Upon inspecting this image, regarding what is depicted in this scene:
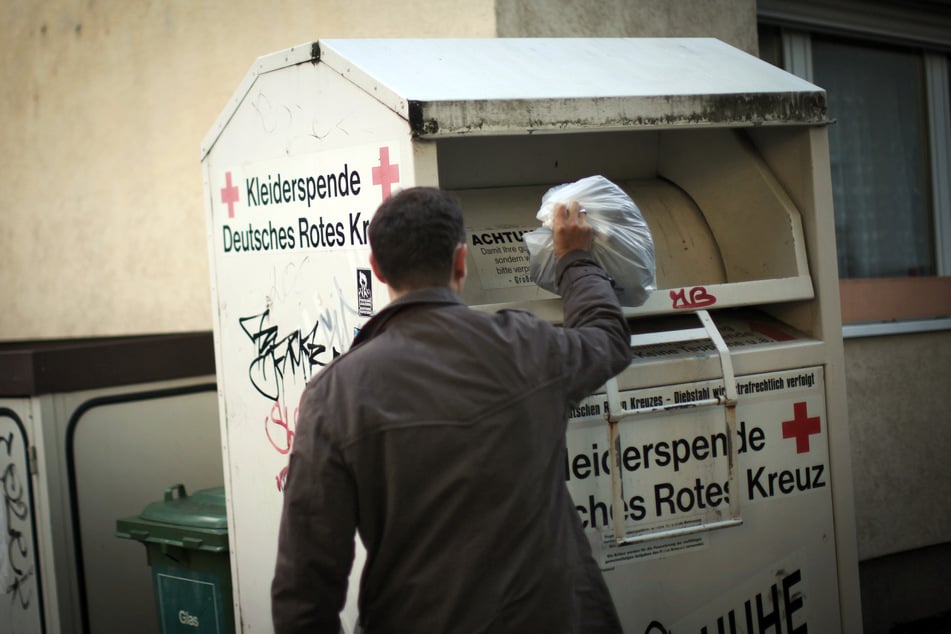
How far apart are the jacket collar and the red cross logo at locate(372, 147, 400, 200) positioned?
0.57 meters

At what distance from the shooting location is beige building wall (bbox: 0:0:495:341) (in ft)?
17.5

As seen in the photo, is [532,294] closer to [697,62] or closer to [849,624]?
[697,62]

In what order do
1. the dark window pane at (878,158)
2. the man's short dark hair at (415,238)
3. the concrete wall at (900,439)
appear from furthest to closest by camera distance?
the dark window pane at (878,158)
the concrete wall at (900,439)
the man's short dark hair at (415,238)

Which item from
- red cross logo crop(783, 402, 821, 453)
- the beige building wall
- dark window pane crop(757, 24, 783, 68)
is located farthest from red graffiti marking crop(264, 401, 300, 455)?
dark window pane crop(757, 24, 783, 68)

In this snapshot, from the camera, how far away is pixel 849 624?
3.06 m

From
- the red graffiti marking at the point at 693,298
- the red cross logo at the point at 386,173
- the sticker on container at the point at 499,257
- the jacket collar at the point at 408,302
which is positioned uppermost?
the red cross logo at the point at 386,173

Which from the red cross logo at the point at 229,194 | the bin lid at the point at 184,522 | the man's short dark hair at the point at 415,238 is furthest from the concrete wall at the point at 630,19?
the man's short dark hair at the point at 415,238

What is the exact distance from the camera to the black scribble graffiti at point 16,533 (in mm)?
3990

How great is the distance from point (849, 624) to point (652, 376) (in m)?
1.03

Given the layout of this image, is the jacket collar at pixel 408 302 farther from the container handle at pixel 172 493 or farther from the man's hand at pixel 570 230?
the container handle at pixel 172 493

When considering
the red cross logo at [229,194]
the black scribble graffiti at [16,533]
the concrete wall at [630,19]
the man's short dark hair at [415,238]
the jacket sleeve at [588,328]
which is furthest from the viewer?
the concrete wall at [630,19]

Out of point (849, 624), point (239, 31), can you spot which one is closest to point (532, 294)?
point (849, 624)

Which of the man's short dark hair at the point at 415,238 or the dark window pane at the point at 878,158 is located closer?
the man's short dark hair at the point at 415,238

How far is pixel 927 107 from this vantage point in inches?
214
